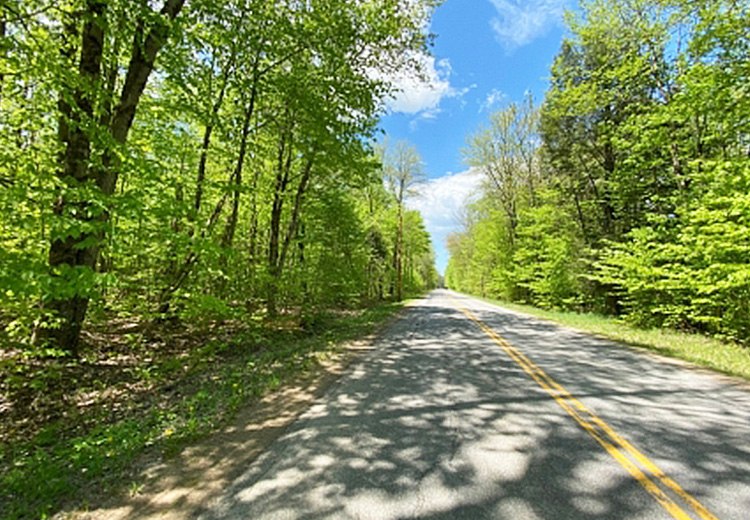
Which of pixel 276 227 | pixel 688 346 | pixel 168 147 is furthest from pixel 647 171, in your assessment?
pixel 168 147

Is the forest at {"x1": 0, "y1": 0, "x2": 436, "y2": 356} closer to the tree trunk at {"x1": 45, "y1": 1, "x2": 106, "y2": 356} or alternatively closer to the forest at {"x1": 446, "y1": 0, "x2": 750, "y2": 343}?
the tree trunk at {"x1": 45, "y1": 1, "x2": 106, "y2": 356}

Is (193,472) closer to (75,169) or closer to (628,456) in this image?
(628,456)

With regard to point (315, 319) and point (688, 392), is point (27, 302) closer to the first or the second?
point (315, 319)

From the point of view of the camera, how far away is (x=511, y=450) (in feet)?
10.6

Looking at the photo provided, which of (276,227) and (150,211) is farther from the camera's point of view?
(276,227)

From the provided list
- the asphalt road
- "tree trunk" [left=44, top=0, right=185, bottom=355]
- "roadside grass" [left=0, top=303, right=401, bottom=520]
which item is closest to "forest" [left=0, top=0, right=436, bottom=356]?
"tree trunk" [left=44, top=0, right=185, bottom=355]

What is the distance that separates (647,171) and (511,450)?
1768 cm

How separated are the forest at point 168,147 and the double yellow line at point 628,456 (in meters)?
5.65

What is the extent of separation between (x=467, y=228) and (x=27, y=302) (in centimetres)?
4220

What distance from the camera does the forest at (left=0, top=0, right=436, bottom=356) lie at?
14.5 feet

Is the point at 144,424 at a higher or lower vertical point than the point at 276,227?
lower

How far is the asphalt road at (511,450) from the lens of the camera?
2480 millimetres

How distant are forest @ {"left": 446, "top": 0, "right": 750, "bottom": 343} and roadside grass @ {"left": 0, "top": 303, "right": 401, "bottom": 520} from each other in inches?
427

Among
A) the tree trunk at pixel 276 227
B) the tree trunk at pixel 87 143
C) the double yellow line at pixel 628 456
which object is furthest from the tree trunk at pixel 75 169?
the double yellow line at pixel 628 456
